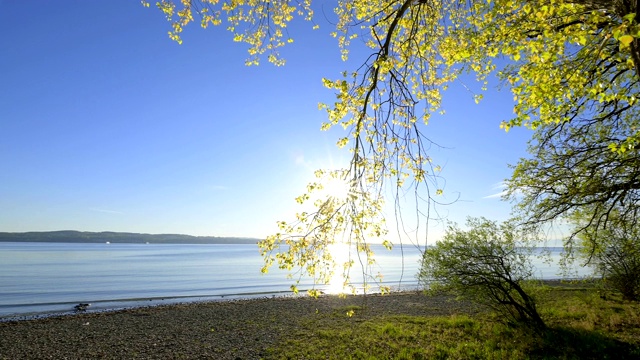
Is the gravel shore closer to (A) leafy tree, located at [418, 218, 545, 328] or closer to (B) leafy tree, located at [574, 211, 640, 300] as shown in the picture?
(A) leafy tree, located at [418, 218, 545, 328]

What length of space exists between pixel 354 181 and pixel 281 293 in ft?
110

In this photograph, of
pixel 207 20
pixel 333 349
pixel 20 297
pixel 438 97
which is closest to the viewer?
pixel 207 20

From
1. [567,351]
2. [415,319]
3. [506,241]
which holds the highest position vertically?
[506,241]

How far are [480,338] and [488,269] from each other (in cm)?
258

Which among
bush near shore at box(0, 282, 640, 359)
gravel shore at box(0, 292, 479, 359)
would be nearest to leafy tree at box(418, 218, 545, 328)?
bush near shore at box(0, 282, 640, 359)

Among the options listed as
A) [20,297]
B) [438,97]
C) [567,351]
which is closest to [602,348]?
[567,351]

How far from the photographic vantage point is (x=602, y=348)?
35.7 ft

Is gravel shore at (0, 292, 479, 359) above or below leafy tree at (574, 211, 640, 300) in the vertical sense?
below

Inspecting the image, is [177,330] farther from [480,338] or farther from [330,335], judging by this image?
[480,338]

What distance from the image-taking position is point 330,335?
15.6m

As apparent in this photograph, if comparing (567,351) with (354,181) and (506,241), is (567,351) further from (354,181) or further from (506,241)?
(354,181)

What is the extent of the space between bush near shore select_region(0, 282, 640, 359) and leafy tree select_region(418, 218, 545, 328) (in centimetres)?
99

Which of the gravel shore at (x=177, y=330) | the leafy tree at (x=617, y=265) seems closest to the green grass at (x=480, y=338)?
the leafy tree at (x=617, y=265)

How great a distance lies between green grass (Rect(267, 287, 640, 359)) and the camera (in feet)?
36.5
